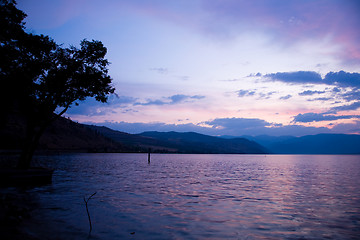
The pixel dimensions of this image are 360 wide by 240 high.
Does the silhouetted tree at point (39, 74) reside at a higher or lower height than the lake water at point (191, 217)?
higher

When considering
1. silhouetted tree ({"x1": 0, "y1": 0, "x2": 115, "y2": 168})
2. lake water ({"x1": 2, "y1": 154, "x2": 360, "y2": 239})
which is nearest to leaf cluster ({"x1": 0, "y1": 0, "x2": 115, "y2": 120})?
silhouetted tree ({"x1": 0, "y1": 0, "x2": 115, "y2": 168})

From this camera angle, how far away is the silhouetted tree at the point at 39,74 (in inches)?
945

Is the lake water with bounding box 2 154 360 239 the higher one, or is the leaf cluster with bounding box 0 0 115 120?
the leaf cluster with bounding box 0 0 115 120

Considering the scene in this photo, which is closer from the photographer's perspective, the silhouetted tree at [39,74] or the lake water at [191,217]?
the lake water at [191,217]

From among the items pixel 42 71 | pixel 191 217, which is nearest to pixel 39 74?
pixel 42 71

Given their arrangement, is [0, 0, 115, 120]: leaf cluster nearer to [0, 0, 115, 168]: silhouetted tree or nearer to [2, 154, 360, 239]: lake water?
[0, 0, 115, 168]: silhouetted tree

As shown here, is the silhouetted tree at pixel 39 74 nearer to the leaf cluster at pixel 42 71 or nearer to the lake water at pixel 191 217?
the leaf cluster at pixel 42 71

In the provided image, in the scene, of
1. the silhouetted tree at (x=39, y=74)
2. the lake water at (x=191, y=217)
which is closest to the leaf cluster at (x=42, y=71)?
the silhouetted tree at (x=39, y=74)

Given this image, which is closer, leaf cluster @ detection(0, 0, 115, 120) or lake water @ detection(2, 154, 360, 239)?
lake water @ detection(2, 154, 360, 239)

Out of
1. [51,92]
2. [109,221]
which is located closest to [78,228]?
[109,221]

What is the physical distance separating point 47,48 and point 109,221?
2225cm

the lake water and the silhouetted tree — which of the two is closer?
the lake water

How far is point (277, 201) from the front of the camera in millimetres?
22250

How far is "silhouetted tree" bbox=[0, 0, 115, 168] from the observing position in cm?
2402
